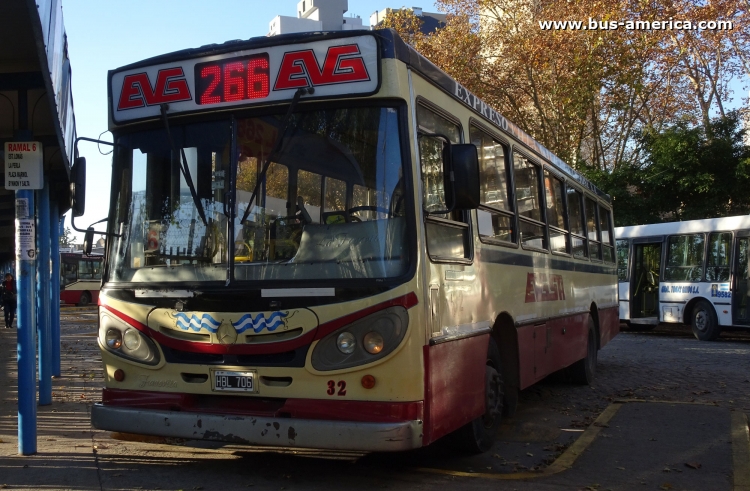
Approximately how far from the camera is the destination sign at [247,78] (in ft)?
18.4

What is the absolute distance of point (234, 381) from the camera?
5.63 m

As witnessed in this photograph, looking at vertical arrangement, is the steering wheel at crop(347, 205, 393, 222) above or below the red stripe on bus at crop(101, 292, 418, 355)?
above

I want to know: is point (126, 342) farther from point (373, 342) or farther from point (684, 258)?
point (684, 258)

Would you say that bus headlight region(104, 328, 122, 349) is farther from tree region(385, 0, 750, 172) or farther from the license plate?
tree region(385, 0, 750, 172)

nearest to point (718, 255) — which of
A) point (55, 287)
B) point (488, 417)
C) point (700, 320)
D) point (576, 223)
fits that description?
point (700, 320)

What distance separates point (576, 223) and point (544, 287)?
2.58 metres

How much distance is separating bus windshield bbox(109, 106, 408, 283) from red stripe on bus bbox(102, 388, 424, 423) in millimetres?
817

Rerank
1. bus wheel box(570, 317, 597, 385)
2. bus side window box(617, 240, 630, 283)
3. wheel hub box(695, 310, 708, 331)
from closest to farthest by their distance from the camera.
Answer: bus wheel box(570, 317, 597, 385), wheel hub box(695, 310, 708, 331), bus side window box(617, 240, 630, 283)

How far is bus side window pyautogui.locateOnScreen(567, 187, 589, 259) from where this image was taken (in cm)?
1089

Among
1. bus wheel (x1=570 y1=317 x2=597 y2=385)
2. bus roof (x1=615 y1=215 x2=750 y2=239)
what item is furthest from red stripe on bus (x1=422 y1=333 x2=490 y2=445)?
bus roof (x1=615 y1=215 x2=750 y2=239)

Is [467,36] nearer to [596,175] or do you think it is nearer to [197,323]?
[596,175]

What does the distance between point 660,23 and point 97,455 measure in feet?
75.7

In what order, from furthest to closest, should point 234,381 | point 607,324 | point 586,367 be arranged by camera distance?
point 607,324
point 586,367
point 234,381

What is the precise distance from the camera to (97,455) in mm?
6820
